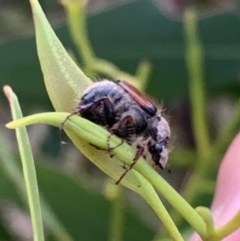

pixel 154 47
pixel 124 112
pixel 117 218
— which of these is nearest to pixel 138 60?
pixel 154 47

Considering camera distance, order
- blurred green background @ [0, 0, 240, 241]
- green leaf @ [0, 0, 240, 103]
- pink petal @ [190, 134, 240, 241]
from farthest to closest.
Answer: green leaf @ [0, 0, 240, 103] < blurred green background @ [0, 0, 240, 241] < pink petal @ [190, 134, 240, 241]

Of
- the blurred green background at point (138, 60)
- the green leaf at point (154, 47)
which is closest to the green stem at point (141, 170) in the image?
the blurred green background at point (138, 60)

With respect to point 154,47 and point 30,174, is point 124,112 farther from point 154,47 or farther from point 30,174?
point 154,47

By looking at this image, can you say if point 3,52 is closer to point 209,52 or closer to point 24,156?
point 209,52

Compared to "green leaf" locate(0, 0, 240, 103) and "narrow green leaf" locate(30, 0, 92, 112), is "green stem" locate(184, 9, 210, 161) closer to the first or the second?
"green leaf" locate(0, 0, 240, 103)

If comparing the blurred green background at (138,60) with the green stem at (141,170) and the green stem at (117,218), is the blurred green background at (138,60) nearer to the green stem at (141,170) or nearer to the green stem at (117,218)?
the green stem at (117,218)

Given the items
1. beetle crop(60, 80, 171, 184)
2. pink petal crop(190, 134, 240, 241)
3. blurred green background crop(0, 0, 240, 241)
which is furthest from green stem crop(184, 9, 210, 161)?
beetle crop(60, 80, 171, 184)
